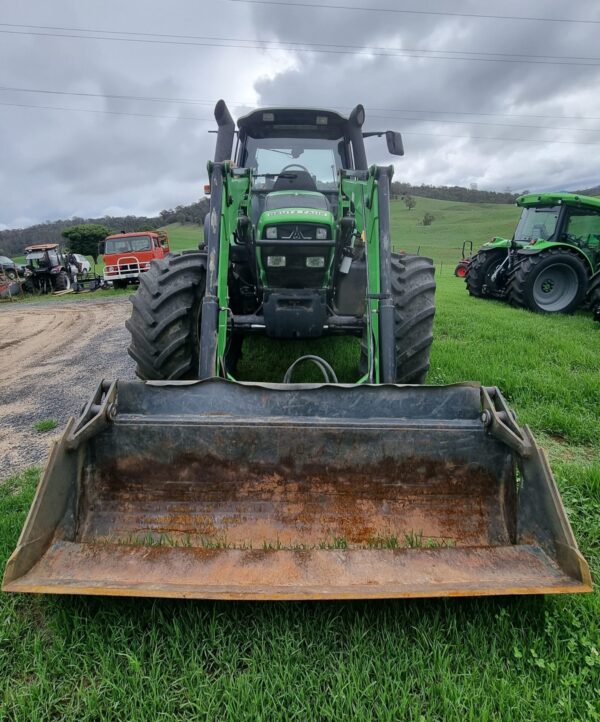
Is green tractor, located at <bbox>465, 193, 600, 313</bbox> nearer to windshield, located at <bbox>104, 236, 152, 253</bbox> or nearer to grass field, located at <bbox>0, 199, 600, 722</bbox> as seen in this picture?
grass field, located at <bbox>0, 199, 600, 722</bbox>

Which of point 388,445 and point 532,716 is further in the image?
point 388,445

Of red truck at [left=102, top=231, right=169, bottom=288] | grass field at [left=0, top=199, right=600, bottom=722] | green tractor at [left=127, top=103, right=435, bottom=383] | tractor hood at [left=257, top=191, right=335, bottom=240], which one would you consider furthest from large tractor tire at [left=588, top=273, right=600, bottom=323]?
red truck at [left=102, top=231, right=169, bottom=288]

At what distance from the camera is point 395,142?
3.80 metres

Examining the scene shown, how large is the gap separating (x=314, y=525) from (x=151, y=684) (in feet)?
2.79

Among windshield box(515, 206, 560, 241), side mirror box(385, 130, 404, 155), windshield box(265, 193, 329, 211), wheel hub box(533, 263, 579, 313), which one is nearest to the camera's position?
windshield box(265, 193, 329, 211)

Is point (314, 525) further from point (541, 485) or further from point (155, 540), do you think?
point (541, 485)

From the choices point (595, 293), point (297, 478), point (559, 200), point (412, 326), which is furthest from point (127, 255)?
point (297, 478)

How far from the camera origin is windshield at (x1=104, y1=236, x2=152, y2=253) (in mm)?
20234

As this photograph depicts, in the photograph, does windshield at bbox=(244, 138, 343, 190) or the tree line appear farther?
the tree line

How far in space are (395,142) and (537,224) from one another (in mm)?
9028

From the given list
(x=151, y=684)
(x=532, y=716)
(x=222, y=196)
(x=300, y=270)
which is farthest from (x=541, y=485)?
(x=222, y=196)

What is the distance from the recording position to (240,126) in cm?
430

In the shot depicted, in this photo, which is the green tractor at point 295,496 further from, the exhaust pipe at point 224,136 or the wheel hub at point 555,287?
the wheel hub at point 555,287

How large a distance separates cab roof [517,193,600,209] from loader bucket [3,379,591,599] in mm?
10226
